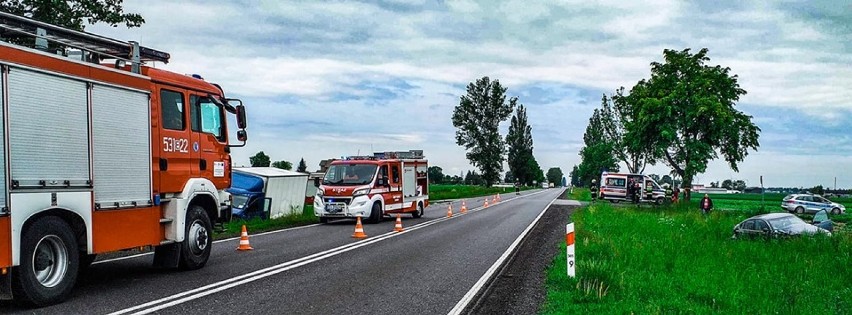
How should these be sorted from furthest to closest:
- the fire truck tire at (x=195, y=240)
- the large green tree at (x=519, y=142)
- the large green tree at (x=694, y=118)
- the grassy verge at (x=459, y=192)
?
the large green tree at (x=519, y=142) → the grassy verge at (x=459, y=192) → the large green tree at (x=694, y=118) → the fire truck tire at (x=195, y=240)

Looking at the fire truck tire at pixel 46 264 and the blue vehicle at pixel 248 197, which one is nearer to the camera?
the fire truck tire at pixel 46 264

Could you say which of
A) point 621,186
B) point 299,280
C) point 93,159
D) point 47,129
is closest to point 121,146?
point 93,159

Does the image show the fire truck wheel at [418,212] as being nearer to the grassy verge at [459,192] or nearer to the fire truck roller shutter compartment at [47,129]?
the fire truck roller shutter compartment at [47,129]

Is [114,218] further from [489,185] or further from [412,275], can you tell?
[489,185]

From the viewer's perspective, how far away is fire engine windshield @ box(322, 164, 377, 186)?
24.5m

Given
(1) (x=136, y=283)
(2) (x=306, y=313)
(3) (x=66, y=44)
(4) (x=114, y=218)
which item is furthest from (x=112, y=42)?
(2) (x=306, y=313)

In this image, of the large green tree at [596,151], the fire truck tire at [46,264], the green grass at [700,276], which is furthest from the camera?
the large green tree at [596,151]

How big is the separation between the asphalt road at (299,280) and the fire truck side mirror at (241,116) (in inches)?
98.0

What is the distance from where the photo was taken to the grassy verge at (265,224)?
1952 cm

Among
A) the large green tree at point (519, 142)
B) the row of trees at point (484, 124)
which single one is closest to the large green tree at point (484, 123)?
the row of trees at point (484, 124)

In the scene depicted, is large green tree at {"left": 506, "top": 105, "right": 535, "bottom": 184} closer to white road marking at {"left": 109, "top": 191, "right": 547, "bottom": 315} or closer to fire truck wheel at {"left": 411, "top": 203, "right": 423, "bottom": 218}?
fire truck wheel at {"left": 411, "top": 203, "right": 423, "bottom": 218}

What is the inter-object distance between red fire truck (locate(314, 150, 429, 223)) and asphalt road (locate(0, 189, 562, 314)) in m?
6.90

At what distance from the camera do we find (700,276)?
11.9 meters

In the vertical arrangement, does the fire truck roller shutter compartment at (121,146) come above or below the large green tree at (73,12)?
below
